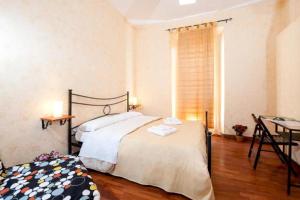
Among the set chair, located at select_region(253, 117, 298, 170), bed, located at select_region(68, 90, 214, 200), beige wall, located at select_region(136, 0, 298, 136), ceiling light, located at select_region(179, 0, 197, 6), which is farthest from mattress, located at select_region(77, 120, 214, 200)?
ceiling light, located at select_region(179, 0, 197, 6)

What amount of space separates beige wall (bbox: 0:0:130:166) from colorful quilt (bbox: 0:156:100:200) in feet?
1.53

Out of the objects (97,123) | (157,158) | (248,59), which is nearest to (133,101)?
(97,123)

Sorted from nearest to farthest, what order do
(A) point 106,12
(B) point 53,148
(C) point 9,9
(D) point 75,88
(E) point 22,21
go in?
(C) point 9,9
(E) point 22,21
(B) point 53,148
(D) point 75,88
(A) point 106,12

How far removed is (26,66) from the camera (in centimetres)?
180

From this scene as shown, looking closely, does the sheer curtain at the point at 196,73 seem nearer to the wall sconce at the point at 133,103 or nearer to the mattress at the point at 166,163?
the wall sconce at the point at 133,103

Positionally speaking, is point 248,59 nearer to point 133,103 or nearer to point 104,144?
point 133,103

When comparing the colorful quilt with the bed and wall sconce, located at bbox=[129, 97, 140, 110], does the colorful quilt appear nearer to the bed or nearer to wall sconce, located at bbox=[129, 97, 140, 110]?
the bed

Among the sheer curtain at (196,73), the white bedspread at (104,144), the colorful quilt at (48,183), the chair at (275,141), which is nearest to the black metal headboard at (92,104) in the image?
the white bedspread at (104,144)

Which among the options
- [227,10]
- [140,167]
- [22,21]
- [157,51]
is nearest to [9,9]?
[22,21]

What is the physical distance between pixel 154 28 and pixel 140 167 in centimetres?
357

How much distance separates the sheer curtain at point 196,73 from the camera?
371 cm

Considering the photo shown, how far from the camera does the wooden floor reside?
67.6 inches

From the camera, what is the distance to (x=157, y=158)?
68.5 inches

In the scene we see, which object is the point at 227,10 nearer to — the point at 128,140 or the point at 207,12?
the point at 207,12
